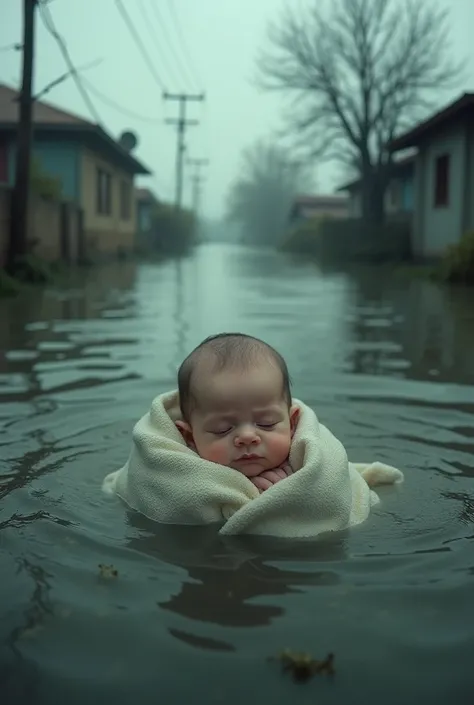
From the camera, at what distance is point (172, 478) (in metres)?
2.85

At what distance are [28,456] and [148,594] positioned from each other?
161cm

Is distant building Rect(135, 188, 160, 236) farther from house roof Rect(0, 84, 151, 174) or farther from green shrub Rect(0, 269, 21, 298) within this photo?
green shrub Rect(0, 269, 21, 298)

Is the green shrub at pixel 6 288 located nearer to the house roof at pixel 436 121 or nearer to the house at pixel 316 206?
the house roof at pixel 436 121

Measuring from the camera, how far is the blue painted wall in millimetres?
26656

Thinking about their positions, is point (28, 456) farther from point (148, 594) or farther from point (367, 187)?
point (367, 187)

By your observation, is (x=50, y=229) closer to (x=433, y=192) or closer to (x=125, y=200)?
(x=433, y=192)

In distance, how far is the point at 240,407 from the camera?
9.48 ft

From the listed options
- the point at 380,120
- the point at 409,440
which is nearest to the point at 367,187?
the point at 380,120

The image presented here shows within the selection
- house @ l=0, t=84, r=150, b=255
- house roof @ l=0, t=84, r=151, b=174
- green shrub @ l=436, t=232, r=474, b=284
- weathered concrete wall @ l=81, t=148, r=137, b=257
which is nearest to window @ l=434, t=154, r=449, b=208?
green shrub @ l=436, t=232, r=474, b=284

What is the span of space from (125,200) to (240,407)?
35684 mm

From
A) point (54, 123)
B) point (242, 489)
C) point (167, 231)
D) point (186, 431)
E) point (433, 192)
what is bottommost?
point (242, 489)

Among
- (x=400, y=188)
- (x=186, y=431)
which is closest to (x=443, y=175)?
(x=186, y=431)

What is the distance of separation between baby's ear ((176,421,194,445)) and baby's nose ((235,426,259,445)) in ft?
0.85

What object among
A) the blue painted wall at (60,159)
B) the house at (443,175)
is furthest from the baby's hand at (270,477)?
the blue painted wall at (60,159)
